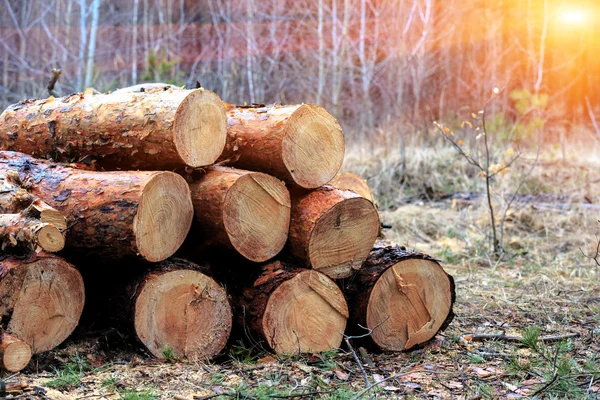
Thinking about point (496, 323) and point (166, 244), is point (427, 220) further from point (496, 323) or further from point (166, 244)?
point (166, 244)

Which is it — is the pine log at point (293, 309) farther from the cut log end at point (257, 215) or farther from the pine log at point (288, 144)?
the pine log at point (288, 144)

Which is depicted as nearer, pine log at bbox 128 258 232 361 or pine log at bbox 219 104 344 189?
pine log at bbox 128 258 232 361

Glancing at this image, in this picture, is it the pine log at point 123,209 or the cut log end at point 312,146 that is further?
the cut log end at point 312,146

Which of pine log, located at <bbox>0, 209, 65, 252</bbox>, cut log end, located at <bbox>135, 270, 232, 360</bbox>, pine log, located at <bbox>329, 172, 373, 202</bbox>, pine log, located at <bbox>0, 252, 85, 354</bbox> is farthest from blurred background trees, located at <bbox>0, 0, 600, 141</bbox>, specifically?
pine log, located at <bbox>0, 209, 65, 252</bbox>

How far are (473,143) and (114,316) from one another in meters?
7.37

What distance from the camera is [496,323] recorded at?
409 cm

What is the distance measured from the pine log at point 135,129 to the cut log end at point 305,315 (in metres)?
0.80

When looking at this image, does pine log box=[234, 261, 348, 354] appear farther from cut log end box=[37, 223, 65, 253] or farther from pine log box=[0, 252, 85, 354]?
cut log end box=[37, 223, 65, 253]

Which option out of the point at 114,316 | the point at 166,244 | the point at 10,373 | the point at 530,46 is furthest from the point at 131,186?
the point at 530,46

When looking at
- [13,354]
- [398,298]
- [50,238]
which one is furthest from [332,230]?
[13,354]

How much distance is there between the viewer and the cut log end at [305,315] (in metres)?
3.23

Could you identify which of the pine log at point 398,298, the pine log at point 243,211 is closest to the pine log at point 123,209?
the pine log at point 243,211

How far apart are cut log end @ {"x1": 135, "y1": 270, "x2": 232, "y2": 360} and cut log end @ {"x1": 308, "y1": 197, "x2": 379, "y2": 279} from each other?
0.56 m

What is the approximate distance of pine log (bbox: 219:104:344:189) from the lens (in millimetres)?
3359
